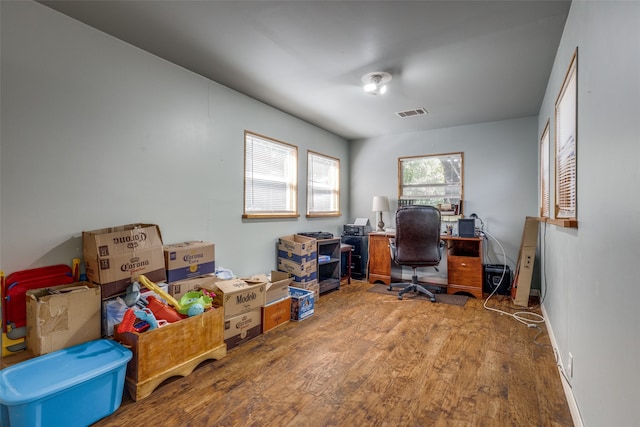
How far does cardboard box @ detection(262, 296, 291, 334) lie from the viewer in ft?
9.22

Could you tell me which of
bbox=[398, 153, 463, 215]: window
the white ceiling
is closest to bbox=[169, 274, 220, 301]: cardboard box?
the white ceiling

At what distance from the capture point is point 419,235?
385cm

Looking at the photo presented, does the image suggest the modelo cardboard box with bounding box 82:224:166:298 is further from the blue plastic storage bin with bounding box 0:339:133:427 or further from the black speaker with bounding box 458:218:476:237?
the black speaker with bounding box 458:218:476:237

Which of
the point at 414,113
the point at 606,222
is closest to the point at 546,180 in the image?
the point at 414,113

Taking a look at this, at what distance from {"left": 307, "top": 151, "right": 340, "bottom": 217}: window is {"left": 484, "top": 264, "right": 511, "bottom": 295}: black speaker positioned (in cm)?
247

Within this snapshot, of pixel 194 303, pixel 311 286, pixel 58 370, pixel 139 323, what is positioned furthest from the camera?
pixel 311 286

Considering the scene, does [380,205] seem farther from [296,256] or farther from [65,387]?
[65,387]

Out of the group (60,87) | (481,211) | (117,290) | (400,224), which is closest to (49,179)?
(60,87)

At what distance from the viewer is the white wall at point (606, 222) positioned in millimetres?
964

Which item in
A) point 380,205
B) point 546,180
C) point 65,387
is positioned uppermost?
point 546,180

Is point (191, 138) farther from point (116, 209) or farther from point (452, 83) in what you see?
point (452, 83)

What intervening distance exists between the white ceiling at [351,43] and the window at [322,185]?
128 centimetres

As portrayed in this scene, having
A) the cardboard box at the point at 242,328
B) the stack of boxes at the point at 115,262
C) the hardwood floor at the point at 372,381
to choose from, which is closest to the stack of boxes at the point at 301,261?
the hardwood floor at the point at 372,381

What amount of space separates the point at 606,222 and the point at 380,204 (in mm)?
3844
